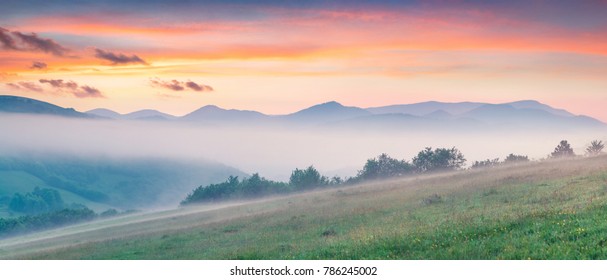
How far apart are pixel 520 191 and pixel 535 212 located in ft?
35.3

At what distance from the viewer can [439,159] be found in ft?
339

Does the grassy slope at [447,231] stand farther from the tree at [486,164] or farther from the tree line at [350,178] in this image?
the tree line at [350,178]

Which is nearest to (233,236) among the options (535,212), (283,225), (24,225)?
(283,225)

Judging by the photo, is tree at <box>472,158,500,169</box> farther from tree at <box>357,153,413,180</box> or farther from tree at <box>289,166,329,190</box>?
tree at <box>289,166,329,190</box>

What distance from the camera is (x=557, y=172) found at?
117ft

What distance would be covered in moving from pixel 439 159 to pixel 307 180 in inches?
1248

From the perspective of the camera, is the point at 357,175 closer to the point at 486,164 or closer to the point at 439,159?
the point at 439,159

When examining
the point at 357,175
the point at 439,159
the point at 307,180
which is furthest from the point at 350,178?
the point at 439,159

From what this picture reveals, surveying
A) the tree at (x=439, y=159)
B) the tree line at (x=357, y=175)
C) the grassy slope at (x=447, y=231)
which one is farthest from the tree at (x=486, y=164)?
the grassy slope at (x=447, y=231)

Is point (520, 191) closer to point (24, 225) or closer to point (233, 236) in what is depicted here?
point (233, 236)

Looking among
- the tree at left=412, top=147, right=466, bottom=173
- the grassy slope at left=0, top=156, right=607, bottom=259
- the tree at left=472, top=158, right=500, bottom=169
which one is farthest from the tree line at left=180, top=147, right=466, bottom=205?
the grassy slope at left=0, top=156, right=607, bottom=259

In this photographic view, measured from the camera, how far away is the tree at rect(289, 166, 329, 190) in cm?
11669

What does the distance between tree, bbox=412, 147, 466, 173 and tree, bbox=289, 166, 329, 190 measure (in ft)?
76.8
